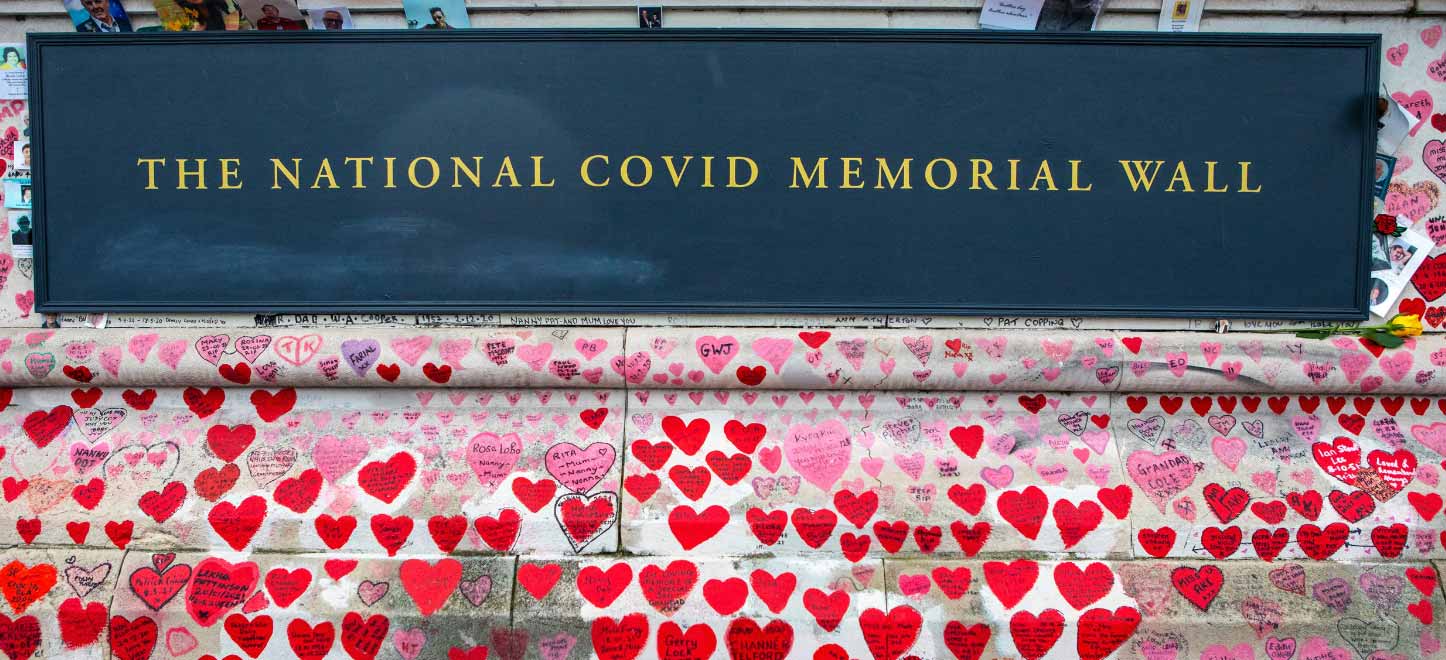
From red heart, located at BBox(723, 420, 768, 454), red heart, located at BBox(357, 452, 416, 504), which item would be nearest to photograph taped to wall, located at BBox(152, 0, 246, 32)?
red heart, located at BBox(357, 452, 416, 504)

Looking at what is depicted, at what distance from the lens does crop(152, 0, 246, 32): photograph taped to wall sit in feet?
10.3

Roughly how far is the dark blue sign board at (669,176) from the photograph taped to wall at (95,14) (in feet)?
0.27

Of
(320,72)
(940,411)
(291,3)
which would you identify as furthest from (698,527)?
(291,3)

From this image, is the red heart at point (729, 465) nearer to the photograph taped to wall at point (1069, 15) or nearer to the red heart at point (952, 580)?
the red heart at point (952, 580)

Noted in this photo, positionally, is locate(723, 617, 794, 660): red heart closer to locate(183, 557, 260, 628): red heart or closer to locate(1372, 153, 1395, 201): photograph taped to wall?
locate(183, 557, 260, 628): red heart

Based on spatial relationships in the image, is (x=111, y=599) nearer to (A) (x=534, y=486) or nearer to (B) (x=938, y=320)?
(A) (x=534, y=486)

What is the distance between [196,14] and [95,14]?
0.42 metres

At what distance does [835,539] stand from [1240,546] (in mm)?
1540

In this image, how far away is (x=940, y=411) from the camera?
3068 mm

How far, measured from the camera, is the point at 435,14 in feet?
10.2

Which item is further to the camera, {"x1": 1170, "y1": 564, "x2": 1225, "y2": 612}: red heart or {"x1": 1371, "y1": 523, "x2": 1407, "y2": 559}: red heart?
{"x1": 1371, "y1": 523, "x2": 1407, "y2": 559}: red heart

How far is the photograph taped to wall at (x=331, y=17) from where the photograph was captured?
3.15 metres

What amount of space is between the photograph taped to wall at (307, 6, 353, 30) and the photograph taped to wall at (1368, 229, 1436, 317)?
434cm

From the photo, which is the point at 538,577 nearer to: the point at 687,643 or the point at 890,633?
the point at 687,643
